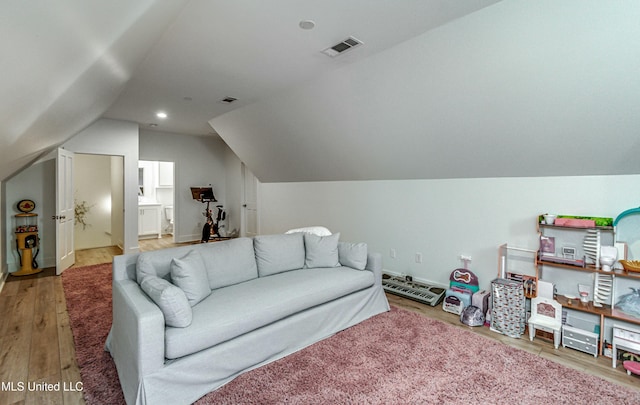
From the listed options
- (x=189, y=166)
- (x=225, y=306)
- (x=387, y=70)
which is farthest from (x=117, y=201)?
(x=387, y=70)

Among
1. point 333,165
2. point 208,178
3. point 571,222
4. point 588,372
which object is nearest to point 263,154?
point 333,165

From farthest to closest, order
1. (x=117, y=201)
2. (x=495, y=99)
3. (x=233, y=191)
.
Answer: (x=233, y=191) < (x=117, y=201) < (x=495, y=99)

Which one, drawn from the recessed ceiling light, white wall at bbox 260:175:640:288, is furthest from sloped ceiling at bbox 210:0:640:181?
the recessed ceiling light

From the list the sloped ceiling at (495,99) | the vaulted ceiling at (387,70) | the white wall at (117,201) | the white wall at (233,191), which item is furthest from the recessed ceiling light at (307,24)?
the white wall at (233,191)

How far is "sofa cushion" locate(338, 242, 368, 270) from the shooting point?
10.4ft

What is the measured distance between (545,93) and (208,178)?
23.0 ft

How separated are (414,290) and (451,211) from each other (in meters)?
1.07

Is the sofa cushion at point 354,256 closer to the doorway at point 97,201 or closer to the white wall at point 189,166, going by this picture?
the doorway at point 97,201

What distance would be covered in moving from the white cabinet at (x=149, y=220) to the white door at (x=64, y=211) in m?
2.54

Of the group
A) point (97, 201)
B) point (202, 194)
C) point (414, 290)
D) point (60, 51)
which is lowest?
point (414, 290)

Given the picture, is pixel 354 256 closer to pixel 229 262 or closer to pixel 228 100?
pixel 229 262

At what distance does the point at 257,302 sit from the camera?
2281 mm

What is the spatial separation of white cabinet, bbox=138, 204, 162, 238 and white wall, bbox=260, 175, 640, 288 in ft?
15.6

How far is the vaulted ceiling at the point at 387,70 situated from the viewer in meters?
1.64
